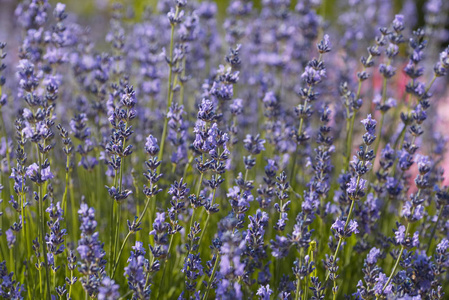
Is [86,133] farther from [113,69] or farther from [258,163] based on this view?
[258,163]

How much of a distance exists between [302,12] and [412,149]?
2.17 metres

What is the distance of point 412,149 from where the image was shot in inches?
108

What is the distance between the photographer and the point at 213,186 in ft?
7.20

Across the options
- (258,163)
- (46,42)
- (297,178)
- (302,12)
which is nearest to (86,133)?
(46,42)

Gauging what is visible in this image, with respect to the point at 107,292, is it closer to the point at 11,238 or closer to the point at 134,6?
Answer: the point at 11,238

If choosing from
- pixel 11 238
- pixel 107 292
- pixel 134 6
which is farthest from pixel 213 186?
pixel 134 6

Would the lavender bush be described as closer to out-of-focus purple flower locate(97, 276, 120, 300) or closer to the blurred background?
out-of-focus purple flower locate(97, 276, 120, 300)

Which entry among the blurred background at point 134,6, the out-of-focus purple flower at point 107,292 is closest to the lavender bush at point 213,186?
the out-of-focus purple flower at point 107,292

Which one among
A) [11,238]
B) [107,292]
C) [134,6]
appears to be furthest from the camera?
[134,6]

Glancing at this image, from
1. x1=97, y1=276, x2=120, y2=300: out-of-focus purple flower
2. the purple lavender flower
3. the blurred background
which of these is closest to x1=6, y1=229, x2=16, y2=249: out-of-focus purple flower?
the purple lavender flower

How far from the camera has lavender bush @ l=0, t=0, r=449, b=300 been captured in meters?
2.17

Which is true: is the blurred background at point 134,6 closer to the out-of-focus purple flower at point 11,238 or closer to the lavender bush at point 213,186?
the lavender bush at point 213,186

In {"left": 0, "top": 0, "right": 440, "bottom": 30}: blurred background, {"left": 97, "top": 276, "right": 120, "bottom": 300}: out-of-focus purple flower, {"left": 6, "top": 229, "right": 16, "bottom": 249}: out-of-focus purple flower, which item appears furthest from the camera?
{"left": 0, "top": 0, "right": 440, "bottom": 30}: blurred background

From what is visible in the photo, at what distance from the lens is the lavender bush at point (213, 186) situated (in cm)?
217
